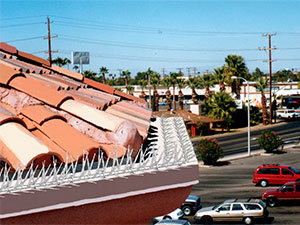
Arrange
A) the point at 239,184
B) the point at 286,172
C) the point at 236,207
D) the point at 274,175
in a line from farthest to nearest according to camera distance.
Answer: the point at 239,184
the point at 274,175
the point at 286,172
the point at 236,207

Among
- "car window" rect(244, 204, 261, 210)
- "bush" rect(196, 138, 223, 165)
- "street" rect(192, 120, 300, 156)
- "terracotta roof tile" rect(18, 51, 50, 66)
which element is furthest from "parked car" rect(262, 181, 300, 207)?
"street" rect(192, 120, 300, 156)

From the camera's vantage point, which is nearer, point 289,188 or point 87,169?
point 87,169

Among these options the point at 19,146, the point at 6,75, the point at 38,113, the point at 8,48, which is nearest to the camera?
the point at 19,146

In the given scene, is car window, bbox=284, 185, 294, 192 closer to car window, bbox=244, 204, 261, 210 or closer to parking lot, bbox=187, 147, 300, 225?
parking lot, bbox=187, 147, 300, 225

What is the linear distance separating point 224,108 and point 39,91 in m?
67.1

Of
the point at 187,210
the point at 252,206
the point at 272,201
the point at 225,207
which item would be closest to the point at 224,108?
the point at 272,201

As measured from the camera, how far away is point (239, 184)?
37250 mm

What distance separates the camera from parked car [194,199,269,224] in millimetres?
26875

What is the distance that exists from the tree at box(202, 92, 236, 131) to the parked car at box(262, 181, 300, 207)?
44.8 m

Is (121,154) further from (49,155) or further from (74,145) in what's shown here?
(49,155)

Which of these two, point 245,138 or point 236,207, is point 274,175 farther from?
point 245,138

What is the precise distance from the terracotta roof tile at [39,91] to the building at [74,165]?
0.02 meters

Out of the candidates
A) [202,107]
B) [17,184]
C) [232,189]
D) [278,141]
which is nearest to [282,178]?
[232,189]

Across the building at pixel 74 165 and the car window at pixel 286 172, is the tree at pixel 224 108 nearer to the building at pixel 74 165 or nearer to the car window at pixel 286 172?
the car window at pixel 286 172
